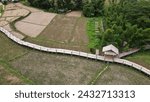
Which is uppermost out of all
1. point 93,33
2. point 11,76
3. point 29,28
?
point 11,76

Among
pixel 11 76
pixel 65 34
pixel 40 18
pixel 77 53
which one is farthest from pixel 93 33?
pixel 11 76

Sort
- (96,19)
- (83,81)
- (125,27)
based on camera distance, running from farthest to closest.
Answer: (96,19), (125,27), (83,81)

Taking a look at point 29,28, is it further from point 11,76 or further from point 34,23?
point 11,76

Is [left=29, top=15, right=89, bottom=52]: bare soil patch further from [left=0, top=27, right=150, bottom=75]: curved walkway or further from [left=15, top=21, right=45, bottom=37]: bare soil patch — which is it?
[left=0, top=27, right=150, bottom=75]: curved walkway

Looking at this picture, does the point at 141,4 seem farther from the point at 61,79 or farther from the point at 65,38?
the point at 61,79

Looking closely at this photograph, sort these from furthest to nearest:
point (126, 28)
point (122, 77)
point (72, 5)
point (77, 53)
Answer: point (72, 5) → point (126, 28) → point (77, 53) → point (122, 77)

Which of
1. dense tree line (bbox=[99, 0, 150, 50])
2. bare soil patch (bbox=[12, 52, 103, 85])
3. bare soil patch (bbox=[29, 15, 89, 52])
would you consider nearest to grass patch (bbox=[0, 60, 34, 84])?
bare soil patch (bbox=[12, 52, 103, 85])

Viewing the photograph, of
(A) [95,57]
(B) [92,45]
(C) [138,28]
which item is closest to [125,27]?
(C) [138,28]
